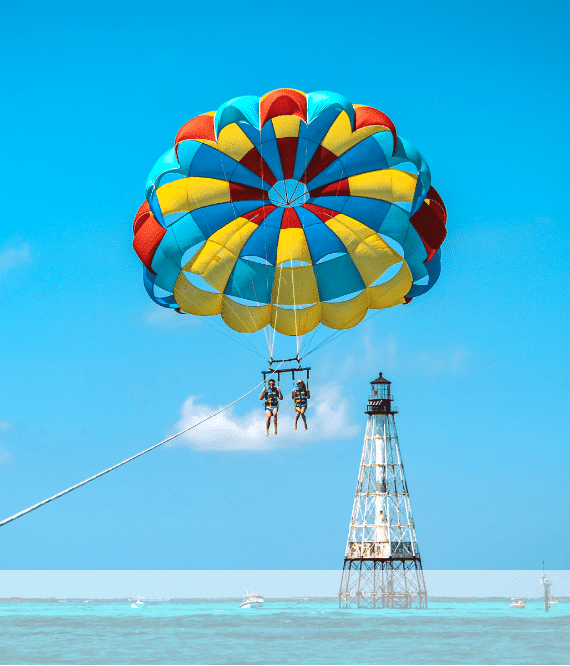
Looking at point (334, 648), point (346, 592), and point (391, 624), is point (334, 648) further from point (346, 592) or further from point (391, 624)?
point (346, 592)

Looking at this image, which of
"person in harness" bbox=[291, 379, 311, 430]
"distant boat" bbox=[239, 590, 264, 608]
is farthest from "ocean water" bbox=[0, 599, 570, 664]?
"distant boat" bbox=[239, 590, 264, 608]

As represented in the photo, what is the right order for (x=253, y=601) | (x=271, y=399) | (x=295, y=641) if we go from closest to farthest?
(x=271, y=399), (x=295, y=641), (x=253, y=601)

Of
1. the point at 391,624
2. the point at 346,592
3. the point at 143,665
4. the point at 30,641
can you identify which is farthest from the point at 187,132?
the point at 346,592

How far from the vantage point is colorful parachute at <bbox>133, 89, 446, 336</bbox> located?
61.8ft

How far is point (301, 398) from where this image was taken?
60.7 ft

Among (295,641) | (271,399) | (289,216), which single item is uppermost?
(289,216)

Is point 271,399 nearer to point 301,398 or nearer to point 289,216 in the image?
point 301,398

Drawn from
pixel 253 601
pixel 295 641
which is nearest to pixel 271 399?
pixel 295 641

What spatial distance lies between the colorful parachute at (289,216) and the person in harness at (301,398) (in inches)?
92.8

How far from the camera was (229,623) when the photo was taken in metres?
51.3

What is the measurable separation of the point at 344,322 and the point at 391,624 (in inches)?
1056

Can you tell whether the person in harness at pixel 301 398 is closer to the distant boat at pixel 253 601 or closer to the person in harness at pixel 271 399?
the person in harness at pixel 271 399

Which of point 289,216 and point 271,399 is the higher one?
point 289,216

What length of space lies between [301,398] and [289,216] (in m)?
4.19
